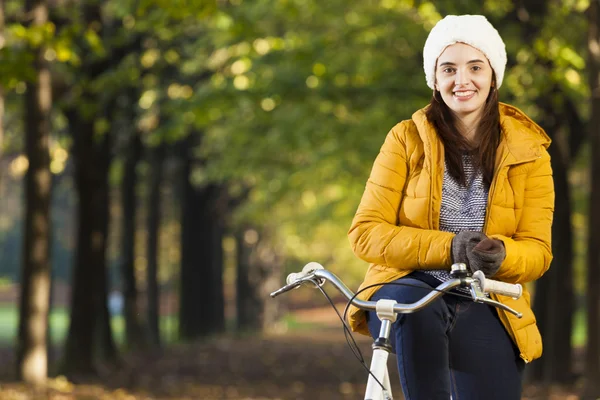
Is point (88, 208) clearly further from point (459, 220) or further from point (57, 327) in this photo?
point (57, 327)

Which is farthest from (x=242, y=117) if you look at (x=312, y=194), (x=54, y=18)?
(x=312, y=194)

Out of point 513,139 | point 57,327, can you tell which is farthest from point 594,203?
point 57,327

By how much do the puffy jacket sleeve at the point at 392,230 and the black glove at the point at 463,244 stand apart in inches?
1.4

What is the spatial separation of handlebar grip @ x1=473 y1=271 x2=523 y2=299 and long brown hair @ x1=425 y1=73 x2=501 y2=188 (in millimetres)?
539

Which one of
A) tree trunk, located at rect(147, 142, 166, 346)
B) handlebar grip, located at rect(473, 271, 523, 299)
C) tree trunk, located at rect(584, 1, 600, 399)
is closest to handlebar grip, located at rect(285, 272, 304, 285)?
handlebar grip, located at rect(473, 271, 523, 299)

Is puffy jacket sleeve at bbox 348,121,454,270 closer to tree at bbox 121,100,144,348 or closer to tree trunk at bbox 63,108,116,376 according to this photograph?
tree trunk at bbox 63,108,116,376

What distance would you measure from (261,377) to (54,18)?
20.8 ft

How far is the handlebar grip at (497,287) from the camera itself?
3357mm

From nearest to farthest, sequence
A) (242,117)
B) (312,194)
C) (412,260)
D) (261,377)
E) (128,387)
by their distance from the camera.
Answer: (412,260) < (128,387) < (261,377) < (242,117) < (312,194)

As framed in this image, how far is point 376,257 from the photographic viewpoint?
3.75m

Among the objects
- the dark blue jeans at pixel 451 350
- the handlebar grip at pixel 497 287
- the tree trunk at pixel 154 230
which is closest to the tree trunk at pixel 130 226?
the tree trunk at pixel 154 230

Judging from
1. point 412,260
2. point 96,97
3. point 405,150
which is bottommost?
point 412,260

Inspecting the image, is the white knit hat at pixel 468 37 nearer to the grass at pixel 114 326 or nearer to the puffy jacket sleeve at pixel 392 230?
the puffy jacket sleeve at pixel 392 230

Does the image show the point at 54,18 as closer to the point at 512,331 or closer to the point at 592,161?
the point at 592,161
